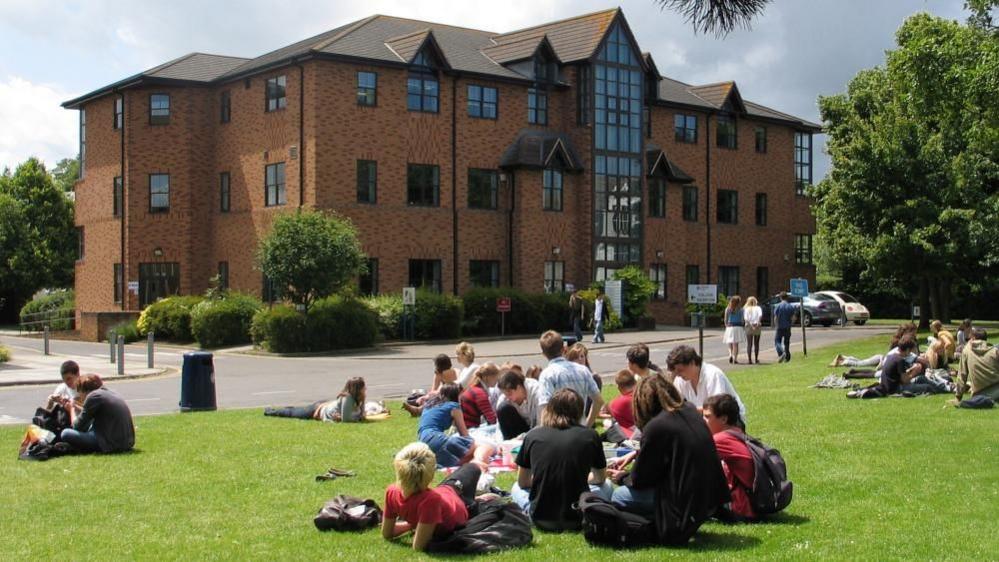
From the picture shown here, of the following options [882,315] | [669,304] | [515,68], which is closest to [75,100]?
[515,68]

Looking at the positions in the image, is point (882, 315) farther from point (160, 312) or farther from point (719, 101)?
point (160, 312)

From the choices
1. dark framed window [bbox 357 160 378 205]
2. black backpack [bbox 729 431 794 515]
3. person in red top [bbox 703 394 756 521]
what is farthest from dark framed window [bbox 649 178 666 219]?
person in red top [bbox 703 394 756 521]

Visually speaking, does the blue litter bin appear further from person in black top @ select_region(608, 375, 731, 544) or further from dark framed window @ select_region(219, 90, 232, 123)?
dark framed window @ select_region(219, 90, 232, 123)

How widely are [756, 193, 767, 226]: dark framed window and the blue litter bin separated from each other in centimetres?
4207

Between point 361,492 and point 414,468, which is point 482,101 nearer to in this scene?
point 361,492

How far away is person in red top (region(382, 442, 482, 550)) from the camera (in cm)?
846

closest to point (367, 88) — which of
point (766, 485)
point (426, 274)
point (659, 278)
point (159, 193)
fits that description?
point (426, 274)

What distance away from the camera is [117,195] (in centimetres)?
4872

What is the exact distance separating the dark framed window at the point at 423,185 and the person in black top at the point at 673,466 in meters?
35.6

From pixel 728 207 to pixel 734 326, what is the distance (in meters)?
28.3

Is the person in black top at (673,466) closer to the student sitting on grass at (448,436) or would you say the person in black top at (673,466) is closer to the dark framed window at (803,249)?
the student sitting on grass at (448,436)

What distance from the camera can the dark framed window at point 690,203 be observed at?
2098 inches

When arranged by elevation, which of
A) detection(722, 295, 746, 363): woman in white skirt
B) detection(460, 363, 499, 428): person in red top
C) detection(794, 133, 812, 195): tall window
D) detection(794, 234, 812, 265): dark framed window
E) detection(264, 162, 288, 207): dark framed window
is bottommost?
detection(460, 363, 499, 428): person in red top

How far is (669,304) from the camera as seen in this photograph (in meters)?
51.9
